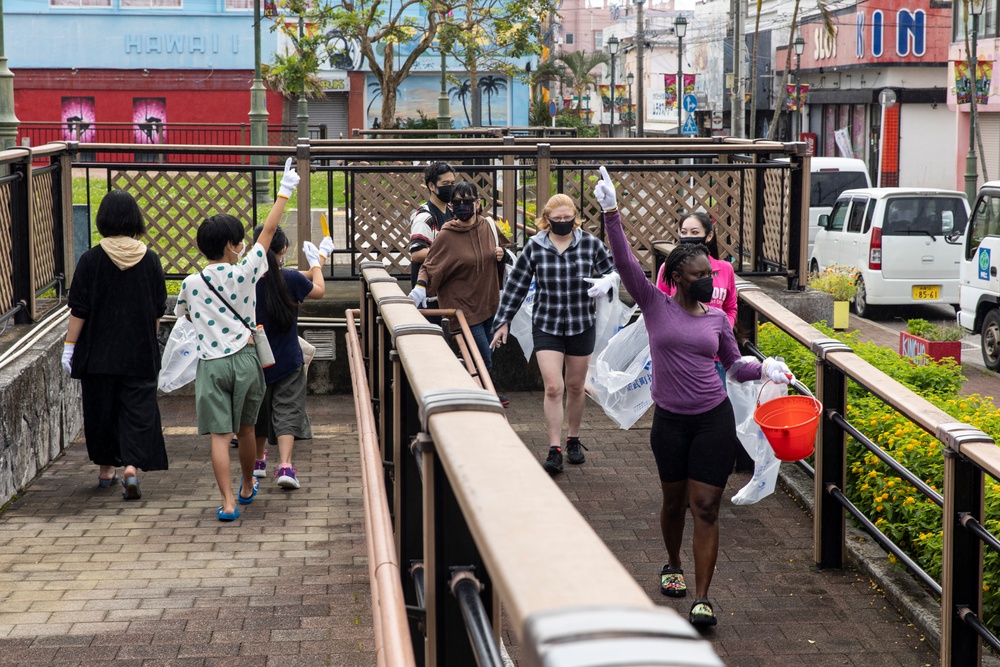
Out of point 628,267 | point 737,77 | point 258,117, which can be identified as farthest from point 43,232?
point 737,77

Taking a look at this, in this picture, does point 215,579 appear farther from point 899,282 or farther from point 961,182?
point 961,182

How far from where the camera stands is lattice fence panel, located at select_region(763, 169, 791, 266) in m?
10.4

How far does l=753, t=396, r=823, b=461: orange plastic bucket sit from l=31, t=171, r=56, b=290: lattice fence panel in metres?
5.31

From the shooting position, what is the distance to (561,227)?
7.42 metres

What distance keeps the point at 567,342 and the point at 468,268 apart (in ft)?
2.56

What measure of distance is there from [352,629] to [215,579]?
92 centimetres

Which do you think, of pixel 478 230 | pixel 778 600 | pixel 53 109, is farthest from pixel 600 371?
pixel 53 109

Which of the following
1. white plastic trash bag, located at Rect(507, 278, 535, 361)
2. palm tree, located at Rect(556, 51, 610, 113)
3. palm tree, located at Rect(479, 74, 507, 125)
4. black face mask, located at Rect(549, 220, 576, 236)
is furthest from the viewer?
palm tree, located at Rect(556, 51, 610, 113)

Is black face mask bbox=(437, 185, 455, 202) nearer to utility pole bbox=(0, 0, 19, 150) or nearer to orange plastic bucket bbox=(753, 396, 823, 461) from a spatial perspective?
orange plastic bucket bbox=(753, 396, 823, 461)

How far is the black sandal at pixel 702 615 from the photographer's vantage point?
511cm

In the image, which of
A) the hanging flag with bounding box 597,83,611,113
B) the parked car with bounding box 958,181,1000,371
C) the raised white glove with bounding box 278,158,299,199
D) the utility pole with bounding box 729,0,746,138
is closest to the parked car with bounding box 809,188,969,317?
the parked car with bounding box 958,181,1000,371

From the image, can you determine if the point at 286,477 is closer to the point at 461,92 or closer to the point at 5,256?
the point at 5,256

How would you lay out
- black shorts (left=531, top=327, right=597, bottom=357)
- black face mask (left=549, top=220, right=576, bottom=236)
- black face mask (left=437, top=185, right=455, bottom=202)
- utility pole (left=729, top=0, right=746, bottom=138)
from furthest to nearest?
utility pole (left=729, top=0, right=746, bottom=138) < black face mask (left=437, top=185, right=455, bottom=202) < black shorts (left=531, top=327, right=597, bottom=357) < black face mask (left=549, top=220, right=576, bottom=236)

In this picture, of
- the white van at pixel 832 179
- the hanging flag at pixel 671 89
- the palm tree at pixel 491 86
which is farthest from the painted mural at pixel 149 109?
the white van at pixel 832 179
